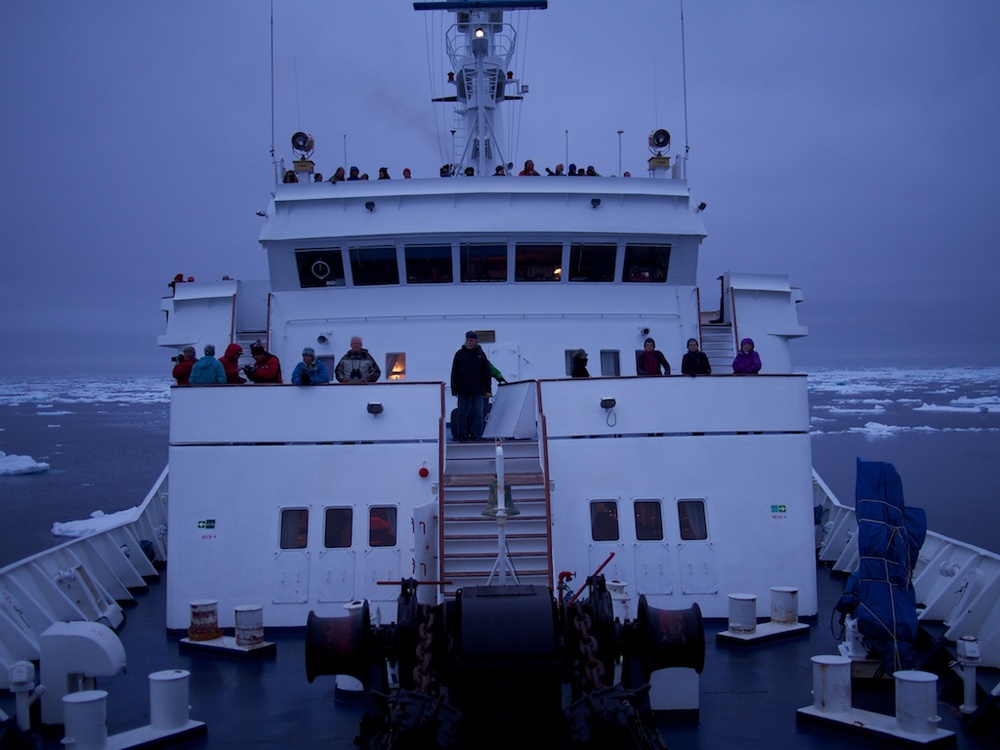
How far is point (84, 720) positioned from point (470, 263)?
26.1 feet

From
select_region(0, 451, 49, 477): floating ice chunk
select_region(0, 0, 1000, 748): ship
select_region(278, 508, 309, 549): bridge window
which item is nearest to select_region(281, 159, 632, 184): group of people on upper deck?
select_region(0, 0, 1000, 748): ship

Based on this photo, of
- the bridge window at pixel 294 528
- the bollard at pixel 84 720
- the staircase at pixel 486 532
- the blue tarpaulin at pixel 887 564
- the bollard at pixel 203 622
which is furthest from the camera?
the bridge window at pixel 294 528

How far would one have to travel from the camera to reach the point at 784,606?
8828mm

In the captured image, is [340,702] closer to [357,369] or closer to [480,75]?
[357,369]

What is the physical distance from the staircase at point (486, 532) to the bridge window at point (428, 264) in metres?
4.29

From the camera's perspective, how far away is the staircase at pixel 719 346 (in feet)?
43.0

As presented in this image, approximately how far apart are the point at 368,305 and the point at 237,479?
13.4ft

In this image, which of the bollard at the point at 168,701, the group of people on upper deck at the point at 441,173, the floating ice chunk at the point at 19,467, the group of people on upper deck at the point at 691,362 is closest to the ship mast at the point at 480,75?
the group of people on upper deck at the point at 441,173

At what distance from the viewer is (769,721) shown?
685 centimetres

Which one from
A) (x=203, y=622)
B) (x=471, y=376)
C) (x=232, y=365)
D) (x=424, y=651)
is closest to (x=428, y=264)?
(x=471, y=376)

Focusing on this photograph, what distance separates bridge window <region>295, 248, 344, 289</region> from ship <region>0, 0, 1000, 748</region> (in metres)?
0.04

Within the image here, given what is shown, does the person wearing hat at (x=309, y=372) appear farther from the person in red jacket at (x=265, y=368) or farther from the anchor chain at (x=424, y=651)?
the anchor chain at (x=424, y=651)

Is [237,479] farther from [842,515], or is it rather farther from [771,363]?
[842,515]

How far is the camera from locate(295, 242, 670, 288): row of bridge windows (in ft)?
40.7
